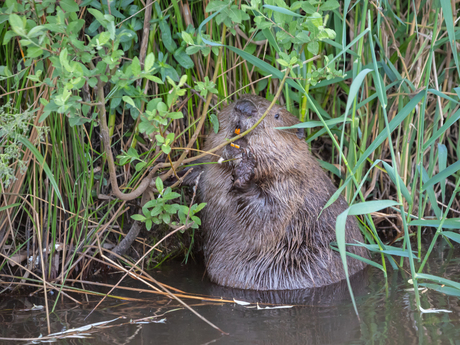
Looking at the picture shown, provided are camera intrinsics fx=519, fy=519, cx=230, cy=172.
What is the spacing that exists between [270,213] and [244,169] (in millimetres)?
278

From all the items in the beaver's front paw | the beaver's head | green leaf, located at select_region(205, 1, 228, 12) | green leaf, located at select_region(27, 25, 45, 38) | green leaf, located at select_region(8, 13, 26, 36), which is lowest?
the beaver's front paw

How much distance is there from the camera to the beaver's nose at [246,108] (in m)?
2.49

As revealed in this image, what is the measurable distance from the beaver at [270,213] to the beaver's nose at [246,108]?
12cm

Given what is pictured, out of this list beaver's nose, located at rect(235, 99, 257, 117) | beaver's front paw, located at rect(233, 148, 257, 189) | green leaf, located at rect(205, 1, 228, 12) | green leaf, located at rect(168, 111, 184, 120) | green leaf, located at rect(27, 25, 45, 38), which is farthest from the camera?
beaver's front paw, located at rect(233, 148, 257, 189)

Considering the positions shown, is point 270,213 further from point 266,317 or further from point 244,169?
point 266,317

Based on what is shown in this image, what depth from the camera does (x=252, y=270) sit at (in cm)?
272

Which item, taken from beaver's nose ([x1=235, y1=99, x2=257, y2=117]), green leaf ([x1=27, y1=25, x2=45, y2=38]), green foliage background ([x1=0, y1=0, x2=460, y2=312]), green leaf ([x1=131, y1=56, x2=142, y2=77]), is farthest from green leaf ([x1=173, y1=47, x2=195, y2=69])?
green leaf ([x1=27, y1=25, x2=45, y2=38])

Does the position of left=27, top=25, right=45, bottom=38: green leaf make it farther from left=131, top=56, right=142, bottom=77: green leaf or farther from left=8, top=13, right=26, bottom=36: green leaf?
left=131, top=56, right=142, bottom=77: green leaf

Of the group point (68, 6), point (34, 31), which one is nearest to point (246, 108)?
point (68, 6)

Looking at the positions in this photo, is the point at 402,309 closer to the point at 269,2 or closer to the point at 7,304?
the point at 269,2

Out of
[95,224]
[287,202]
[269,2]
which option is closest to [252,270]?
[287,202]

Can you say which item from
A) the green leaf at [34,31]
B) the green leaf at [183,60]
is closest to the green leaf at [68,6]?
the green leaf at [34,31]

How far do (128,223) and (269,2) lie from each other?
61.1 inches

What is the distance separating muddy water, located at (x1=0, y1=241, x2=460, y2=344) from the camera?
1973mm
